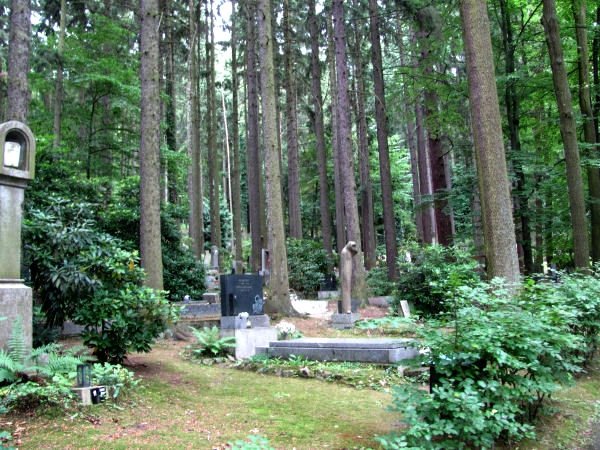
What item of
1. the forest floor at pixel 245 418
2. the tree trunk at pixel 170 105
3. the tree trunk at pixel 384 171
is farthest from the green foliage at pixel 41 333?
the tree trunk at pixel 384 171

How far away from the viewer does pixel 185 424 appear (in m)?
5.16

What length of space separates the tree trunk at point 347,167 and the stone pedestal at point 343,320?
9.87 ft

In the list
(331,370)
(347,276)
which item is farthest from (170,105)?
(331,370)

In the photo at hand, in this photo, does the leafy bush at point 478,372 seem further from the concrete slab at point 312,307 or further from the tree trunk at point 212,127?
the tree trunk at point 212,127

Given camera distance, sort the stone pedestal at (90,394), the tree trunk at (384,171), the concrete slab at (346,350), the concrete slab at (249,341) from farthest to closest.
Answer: the tree trunk at (384,171)
the concrete slab at (249,341)
the concrete slab at (346,350)
the stone pedestal at (90,394)

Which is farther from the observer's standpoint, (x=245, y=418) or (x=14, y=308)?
Answer: (x=14, y=308)

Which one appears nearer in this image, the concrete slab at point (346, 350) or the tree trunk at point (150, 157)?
the concrete slab at point (346, 350)

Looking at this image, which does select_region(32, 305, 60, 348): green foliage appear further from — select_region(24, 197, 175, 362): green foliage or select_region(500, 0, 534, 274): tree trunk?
select_region(500, 0, 534, 274): tree trunk

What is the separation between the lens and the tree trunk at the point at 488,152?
6.91 m

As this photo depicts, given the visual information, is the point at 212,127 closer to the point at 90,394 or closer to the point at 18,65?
the point at 18,65

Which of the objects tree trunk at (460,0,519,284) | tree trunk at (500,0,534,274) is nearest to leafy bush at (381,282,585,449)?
tree trunk at (460,0,519,284)

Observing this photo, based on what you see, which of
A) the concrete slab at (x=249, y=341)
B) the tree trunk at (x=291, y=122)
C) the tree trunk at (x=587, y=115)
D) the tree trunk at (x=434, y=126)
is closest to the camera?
the concrete slab at (x=249, y=341)

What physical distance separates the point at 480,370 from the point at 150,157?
9.31 m

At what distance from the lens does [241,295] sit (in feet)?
38.3
